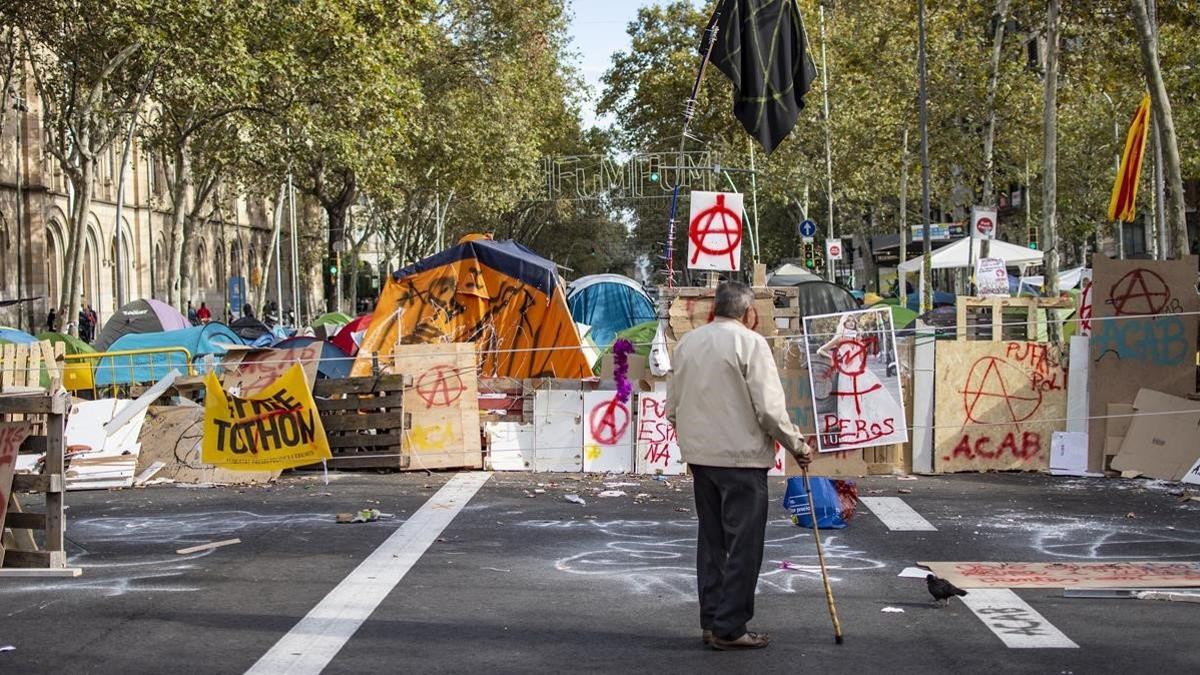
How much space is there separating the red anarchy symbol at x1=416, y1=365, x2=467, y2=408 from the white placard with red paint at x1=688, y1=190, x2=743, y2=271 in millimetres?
2741

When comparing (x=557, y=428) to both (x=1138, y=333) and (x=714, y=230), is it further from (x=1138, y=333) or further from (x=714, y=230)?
(x=1138, y=333)

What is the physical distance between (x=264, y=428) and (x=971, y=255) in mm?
24396

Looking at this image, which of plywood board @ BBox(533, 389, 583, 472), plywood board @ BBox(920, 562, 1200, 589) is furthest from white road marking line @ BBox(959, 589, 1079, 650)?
plywood board @ BBox(533, 389, 583, 472)

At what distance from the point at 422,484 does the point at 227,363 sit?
3088mm

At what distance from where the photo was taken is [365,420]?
51.6ft

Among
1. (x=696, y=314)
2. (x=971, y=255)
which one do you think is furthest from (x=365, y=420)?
(x=971, y=255)

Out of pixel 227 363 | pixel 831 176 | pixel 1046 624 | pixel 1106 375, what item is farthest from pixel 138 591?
pixel 831 176

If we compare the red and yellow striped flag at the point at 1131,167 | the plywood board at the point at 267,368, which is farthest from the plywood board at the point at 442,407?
the red and yellow striped flag at the point at 1131,167

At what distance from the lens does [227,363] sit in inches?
645

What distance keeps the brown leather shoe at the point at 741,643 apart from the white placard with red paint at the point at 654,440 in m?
8.41

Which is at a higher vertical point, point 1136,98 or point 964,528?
point 1136,98

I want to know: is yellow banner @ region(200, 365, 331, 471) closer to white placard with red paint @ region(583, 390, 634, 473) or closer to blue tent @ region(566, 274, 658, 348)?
white placard with red paint @ region(583, 390, 634, 473)

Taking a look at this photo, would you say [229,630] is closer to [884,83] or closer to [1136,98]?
[884,83]

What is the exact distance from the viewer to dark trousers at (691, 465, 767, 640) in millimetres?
7125
